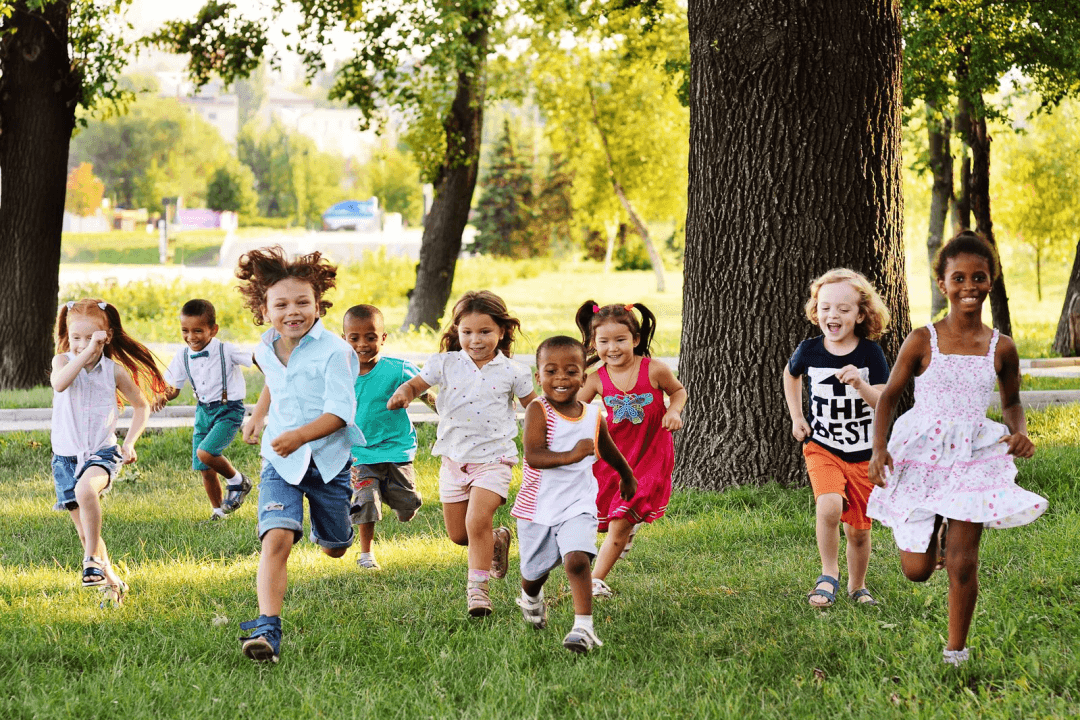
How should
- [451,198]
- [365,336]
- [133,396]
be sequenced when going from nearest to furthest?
[133,396] < [365,336] < [451,198]

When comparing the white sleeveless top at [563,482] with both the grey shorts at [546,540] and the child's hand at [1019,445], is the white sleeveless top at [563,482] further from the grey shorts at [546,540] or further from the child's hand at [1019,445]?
the child's hand at [1019,445]

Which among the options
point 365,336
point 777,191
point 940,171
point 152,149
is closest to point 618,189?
point 940,171

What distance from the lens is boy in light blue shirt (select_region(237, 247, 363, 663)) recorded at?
4.59 meters

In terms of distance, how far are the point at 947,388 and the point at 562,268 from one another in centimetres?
6323

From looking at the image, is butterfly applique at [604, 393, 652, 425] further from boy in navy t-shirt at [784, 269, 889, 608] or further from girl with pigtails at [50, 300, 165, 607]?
girl with pigtails at [50, 300, 165, 607]

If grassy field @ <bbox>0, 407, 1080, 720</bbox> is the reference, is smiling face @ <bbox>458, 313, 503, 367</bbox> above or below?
above

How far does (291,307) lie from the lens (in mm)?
4820

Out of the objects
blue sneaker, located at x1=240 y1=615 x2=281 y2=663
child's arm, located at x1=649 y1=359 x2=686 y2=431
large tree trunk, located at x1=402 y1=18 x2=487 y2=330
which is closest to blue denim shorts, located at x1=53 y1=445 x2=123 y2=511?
blue sneaker, located at x1=240 y1=615 x2=281 y2=663

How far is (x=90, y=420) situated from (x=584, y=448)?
2626 millimetres

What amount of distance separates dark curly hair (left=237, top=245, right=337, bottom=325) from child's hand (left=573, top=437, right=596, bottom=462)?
1.25m

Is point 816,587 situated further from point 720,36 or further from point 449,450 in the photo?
point 720,36

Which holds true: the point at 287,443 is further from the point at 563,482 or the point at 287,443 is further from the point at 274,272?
the point at 563,482

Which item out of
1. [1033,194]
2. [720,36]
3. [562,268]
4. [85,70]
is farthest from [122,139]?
[720,36]

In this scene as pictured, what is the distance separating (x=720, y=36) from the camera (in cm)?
750
